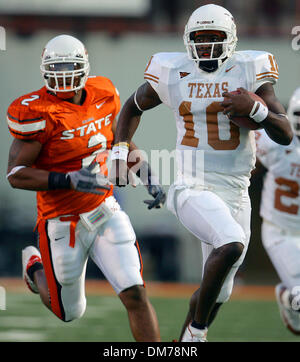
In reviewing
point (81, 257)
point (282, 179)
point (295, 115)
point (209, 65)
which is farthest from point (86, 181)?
point (295, 115)

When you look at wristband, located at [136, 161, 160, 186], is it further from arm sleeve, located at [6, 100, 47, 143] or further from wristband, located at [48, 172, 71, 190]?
arm sleeve, located at [6, 100, 47, 143]

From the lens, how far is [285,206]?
6.09 metres

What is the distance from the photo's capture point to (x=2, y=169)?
42.5 feet

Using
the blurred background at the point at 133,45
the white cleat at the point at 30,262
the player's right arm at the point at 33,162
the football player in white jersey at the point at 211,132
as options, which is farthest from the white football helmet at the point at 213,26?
the blurred background at the point at 133,45

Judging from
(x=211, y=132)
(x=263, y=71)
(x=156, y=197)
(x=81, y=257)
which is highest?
(x=263, y=71)

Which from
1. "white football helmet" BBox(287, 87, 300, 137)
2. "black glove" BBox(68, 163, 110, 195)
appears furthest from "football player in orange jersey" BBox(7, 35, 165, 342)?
"white football helmet" BBox(287, 87, 300, 137)

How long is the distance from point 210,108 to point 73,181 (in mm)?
827

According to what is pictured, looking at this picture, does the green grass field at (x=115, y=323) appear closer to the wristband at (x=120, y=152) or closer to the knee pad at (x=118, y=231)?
the knee pad at (x=118, y=231)

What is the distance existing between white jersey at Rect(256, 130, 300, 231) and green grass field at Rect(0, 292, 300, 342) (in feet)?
2.93

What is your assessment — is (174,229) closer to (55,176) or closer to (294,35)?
(294,35)

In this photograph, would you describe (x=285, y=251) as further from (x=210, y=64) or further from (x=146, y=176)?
(x=210, y=64)

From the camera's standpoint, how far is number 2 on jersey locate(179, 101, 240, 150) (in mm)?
4383

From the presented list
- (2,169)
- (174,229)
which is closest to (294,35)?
(174,229)
